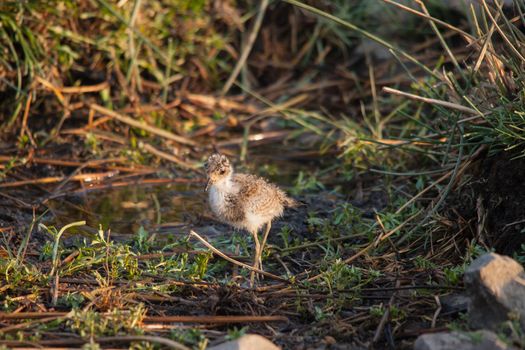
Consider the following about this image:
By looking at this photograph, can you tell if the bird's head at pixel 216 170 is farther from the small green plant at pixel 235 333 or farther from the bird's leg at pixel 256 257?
the small green plant at pixel 235 333

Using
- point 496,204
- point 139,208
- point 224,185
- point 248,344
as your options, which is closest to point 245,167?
point 139,208

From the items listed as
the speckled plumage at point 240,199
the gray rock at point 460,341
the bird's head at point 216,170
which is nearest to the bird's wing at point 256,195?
the speckled plumage at point 240,199

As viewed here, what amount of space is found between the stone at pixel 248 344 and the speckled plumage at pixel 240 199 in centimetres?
Result: 142

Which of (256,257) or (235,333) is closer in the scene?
(235,333)

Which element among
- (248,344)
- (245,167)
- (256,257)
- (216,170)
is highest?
(248,344)

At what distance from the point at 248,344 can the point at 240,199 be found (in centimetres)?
175

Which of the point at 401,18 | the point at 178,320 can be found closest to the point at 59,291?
the point at 178,320

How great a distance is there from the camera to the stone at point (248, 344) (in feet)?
11.7

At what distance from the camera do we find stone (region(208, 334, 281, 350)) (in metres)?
3.57

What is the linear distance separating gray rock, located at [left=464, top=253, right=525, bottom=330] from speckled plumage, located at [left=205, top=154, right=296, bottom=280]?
1.68 metres

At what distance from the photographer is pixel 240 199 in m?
5.24

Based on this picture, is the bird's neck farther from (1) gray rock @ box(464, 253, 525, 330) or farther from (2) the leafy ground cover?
(1) gray rock @ box(464, 253, 525, 330)

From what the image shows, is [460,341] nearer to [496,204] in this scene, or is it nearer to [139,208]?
[496,204]

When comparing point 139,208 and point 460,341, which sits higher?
point 460,341
